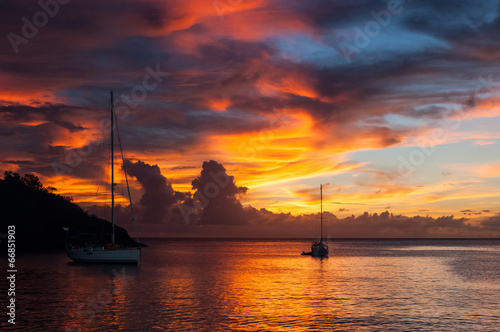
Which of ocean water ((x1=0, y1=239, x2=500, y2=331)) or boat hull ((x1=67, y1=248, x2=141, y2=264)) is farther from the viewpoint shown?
boat hull ((x1=67, y1=248, x2=141, y2=264))

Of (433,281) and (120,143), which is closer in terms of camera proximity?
(433,281)

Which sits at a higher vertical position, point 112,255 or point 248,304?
point 112,255

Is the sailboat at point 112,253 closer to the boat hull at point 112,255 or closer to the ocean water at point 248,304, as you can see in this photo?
the boat hull at point 112,255

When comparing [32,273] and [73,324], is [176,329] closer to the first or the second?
[73,324]

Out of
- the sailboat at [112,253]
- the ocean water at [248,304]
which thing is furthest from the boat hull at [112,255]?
the ocean water at [248,304]

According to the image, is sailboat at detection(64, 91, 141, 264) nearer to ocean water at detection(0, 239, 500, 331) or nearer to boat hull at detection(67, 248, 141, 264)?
boat hull at detection(67, 248, 141, 264)

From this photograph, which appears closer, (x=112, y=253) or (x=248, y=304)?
(x=248, y=304)

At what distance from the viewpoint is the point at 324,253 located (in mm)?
134375

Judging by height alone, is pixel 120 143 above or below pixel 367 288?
above

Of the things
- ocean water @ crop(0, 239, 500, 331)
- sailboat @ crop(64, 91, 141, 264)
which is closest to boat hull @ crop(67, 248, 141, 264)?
sailboat @ crop(64, 91, 141, 264)

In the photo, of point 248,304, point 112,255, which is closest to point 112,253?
point 112,255

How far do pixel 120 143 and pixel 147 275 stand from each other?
26085mm

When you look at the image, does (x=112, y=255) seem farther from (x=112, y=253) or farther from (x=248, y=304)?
(x=248, y=304)

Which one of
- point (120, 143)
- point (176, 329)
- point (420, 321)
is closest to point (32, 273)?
point (120, 143)
